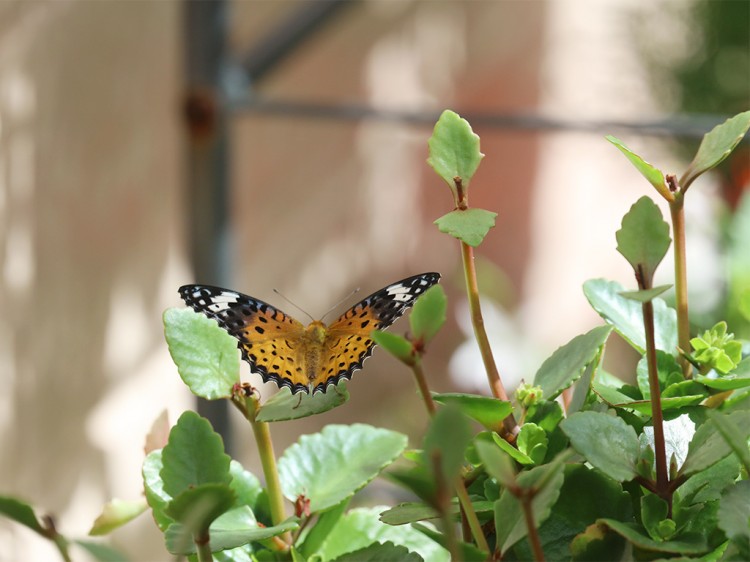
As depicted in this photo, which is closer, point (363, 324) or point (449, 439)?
point (449, 439)

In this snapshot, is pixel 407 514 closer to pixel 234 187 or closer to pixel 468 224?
pixel 468 224

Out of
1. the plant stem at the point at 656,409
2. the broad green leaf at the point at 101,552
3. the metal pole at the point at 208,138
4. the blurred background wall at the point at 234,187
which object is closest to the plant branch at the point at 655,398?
the plant stem at the point at 656,409

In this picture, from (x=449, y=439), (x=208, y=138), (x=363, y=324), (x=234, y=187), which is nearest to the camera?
(x=449, y=439)

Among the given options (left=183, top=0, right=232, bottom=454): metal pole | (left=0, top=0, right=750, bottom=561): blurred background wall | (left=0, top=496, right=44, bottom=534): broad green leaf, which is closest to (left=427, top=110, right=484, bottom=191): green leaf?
(left=0, top=496, right=44, bottom=534): broad green leaf

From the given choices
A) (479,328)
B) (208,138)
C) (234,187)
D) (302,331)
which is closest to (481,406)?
(479,328)

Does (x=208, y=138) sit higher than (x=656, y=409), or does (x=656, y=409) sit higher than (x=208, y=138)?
(x=208, y=138)

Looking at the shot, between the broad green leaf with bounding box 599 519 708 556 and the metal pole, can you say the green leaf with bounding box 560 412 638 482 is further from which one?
the metal pole
